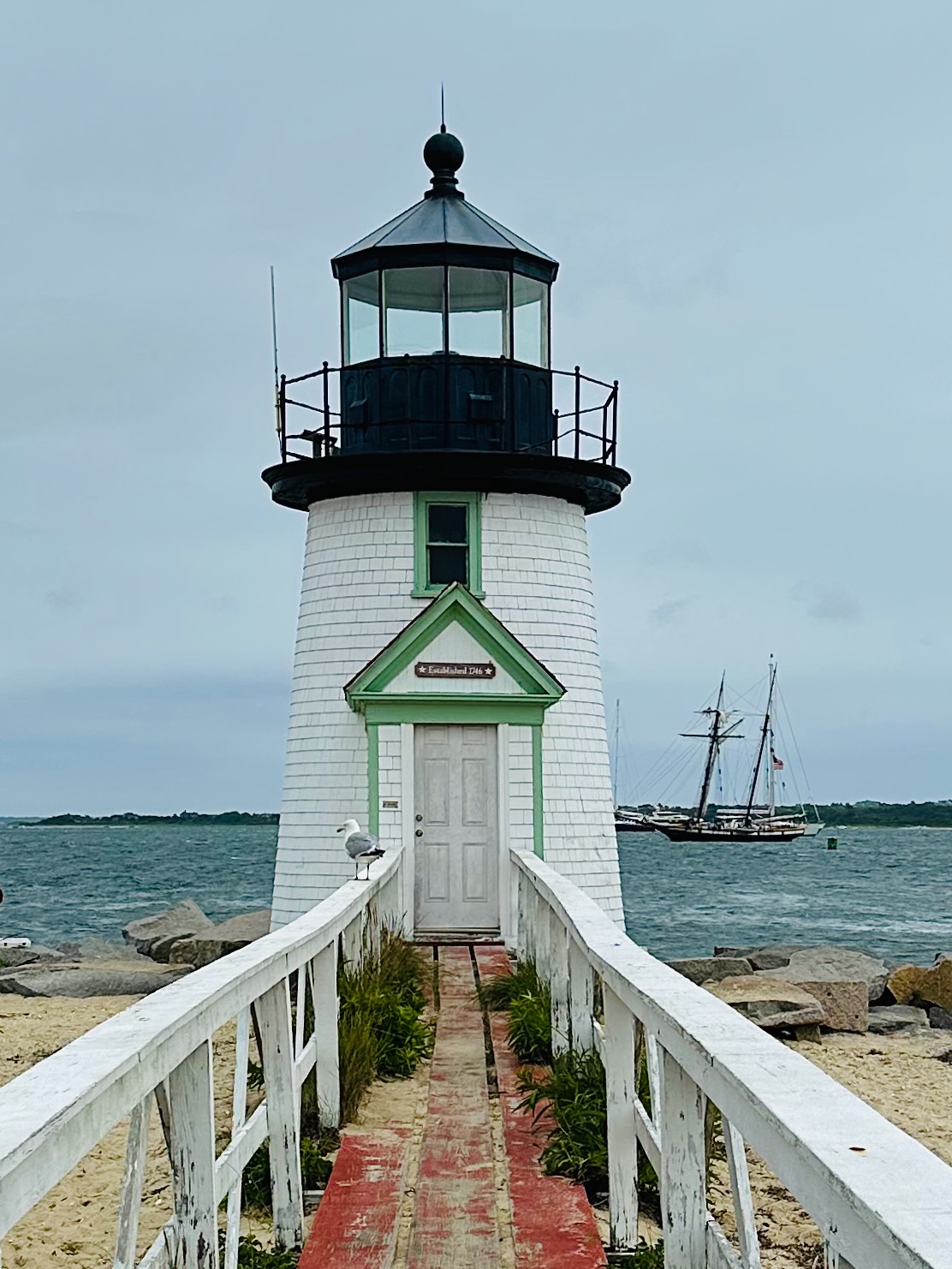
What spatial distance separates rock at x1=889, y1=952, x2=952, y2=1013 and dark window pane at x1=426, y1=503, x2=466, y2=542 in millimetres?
7468

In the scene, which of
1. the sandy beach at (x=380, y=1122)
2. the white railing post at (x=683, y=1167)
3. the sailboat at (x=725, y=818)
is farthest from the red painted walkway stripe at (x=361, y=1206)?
the sailboat at (x=725, y=818)

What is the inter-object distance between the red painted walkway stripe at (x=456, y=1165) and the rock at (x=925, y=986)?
389 inches

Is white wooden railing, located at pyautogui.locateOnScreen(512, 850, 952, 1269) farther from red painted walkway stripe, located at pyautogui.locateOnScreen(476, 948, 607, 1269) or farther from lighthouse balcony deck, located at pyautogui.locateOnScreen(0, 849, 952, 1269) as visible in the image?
red painted walkway stripe, located at pyautogui.locateOnScreen(476, 948, 607, 1269)

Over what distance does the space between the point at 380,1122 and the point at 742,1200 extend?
13.1 feet

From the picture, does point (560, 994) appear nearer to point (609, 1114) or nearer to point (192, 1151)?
point (609, 1114)

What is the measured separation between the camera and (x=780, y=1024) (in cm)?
1359

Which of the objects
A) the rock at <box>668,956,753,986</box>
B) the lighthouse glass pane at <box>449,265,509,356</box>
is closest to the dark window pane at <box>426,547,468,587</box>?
the lighthouse glass pane at <box>449,265,509,356</box>

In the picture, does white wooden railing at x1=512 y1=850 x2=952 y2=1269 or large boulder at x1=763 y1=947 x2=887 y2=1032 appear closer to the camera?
white wooden railing at x1=512 y1=850 x2=952 y2=1269

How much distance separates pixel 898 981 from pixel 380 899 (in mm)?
8674

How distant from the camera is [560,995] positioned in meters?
8.02

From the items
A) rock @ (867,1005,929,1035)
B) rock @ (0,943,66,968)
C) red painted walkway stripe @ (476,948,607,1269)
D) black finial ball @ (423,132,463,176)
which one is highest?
black finial ball @ (423,132,463,176)

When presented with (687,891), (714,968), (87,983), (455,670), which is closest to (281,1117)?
(455,670)

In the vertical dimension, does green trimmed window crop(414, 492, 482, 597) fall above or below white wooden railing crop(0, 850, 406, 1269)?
above

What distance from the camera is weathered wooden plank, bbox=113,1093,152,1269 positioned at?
326 centimetres
